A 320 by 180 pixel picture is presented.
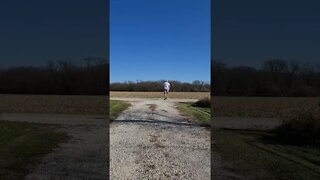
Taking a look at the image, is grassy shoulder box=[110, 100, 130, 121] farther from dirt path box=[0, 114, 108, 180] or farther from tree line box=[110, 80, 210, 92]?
tree line box=[110, 80, 210, 92]

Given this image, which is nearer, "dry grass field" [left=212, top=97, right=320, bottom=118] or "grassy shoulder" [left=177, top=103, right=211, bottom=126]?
"grassy shoulder" [left=177, top=103, right=211, bottom=126]

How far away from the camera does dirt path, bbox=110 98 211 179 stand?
22.6 ft

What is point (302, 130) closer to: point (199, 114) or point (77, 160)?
point (77, 160)

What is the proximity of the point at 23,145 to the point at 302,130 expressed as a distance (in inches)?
275

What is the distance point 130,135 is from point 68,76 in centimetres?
249

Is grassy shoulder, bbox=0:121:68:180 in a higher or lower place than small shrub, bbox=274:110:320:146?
lower

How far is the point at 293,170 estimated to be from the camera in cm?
740

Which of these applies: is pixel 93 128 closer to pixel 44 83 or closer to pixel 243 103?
pixel 44 83

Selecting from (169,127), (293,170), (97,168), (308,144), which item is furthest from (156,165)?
(169,127)

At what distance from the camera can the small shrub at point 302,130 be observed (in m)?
10.6

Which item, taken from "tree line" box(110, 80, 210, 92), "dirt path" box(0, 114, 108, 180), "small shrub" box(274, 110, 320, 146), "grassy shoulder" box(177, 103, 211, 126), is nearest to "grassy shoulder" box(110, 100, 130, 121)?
"grassy shoulder" box(177, 103, 211, 126)

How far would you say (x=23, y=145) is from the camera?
9789 mm

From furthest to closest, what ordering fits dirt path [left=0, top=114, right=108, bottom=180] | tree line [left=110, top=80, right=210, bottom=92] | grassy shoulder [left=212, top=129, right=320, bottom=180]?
tree line [left=110, top=80, right=210, bottom=92] < grassy shoulder [left=212, top=129, right=320, bottom=180] < dirt path [left=0, top=114, right=108, bottom=180]

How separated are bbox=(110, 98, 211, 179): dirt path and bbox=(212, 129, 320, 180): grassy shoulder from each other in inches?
17.9
